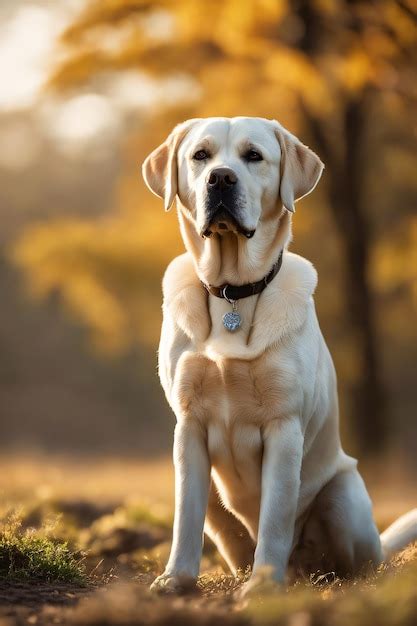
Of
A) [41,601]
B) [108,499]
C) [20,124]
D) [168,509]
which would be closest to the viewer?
[41,601]

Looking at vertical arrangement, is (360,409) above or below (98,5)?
below

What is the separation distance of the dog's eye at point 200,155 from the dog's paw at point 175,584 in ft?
5.44

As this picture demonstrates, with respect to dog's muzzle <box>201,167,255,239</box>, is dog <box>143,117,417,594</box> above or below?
below

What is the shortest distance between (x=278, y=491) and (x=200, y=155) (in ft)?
4.55

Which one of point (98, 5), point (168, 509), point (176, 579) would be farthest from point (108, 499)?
point (98, 5)

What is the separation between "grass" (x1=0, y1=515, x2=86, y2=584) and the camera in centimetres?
363

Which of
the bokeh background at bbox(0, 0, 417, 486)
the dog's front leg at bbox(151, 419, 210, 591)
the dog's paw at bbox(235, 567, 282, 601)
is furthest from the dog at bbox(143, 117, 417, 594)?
the bokeh background at bbox(0, 0, 417, 486)

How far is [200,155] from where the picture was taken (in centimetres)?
382

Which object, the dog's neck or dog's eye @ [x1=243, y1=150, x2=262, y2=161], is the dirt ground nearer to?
the dog's neck

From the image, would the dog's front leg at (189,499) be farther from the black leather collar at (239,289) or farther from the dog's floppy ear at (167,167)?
the dog's floppy ear at (167,167)

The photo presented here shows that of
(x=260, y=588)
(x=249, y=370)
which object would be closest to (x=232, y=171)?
(x=249, y=370)

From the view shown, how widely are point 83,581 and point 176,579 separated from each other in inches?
16.4

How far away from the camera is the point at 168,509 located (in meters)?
6.58

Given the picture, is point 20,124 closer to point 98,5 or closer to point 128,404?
point 128,404
